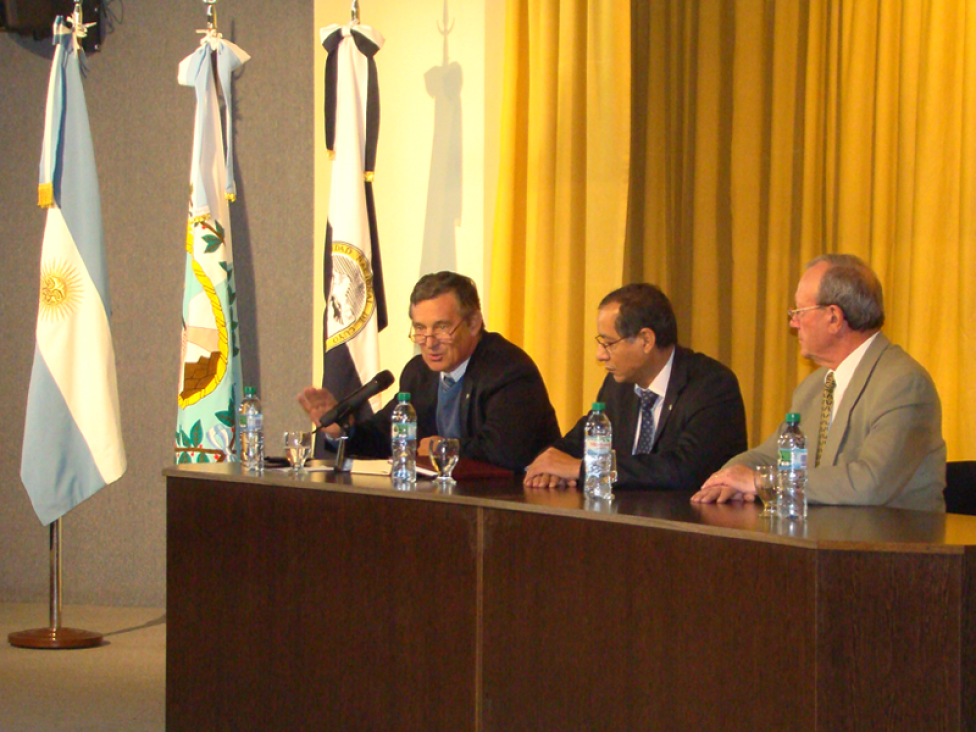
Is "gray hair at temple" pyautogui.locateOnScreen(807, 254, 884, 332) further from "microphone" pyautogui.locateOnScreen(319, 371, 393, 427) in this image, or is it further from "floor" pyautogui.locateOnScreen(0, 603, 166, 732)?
"floor" pyautogui.locateOnScreen(0, 603, 166, 732)

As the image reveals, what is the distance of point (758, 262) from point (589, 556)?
244 cm

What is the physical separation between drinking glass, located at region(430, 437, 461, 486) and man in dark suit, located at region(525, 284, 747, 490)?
0.19 m

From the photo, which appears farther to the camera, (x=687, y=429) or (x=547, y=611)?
(x=687, y=429)

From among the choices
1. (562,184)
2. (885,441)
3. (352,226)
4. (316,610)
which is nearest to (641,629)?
(885,441)

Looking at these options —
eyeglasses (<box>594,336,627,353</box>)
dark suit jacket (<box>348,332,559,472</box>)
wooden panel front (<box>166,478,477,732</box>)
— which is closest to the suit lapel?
eyeglasses (<box>594,336,627,353</box>)

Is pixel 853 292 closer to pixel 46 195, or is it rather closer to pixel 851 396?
pixel 851 396

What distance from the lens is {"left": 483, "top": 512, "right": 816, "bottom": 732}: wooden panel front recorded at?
174 centimetres

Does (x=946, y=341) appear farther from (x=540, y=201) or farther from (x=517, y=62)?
(x=517, y=62)

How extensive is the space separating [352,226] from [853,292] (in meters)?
2.66

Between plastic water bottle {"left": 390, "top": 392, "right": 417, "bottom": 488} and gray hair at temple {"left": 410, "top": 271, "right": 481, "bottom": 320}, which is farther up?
gray hair at temple {"left": 410, "top": 271, "right": 481, "bottom": 320}

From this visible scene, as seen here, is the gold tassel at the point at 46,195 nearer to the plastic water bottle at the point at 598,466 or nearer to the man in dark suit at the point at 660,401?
the man in dark suit at the point at 660,401

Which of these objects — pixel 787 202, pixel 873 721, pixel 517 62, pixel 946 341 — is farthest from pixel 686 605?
pixel 517 62

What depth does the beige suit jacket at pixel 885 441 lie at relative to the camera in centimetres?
235

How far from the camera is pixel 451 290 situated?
3.44 meters
